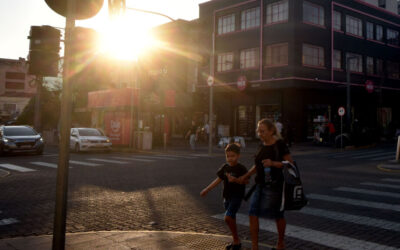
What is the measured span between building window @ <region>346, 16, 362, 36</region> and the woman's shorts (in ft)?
105

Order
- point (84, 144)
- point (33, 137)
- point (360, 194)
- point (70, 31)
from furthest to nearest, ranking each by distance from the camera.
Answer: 1. point (84, 144)
2. point (33, 137)
3. point (360, 194)
4. point (70, 31)

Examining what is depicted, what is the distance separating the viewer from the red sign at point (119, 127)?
24.7 meters

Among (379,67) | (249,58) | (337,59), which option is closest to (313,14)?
(337,59)

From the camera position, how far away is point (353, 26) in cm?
3294

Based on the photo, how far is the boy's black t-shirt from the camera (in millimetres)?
4293

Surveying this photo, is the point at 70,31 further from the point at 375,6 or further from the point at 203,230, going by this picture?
the point at 375,6

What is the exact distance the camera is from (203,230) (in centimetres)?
538

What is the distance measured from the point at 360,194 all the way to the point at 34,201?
7.12 m

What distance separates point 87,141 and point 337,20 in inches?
913

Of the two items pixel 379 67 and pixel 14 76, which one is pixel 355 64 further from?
pixel 14 76

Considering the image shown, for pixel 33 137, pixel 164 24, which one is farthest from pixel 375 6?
pixel 33 137

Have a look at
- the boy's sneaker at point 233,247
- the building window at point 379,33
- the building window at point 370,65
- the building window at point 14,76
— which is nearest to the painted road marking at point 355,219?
the boy's sneaker at point 233,247

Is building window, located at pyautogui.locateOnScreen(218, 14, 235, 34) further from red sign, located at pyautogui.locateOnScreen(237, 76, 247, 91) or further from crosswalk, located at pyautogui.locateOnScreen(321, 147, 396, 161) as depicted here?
crosswalk, located at pyautogui.locateOnScreen(321, 147, 396, 161)

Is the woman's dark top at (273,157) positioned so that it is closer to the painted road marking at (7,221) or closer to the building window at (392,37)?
A: the painted road marking at (7,221)
